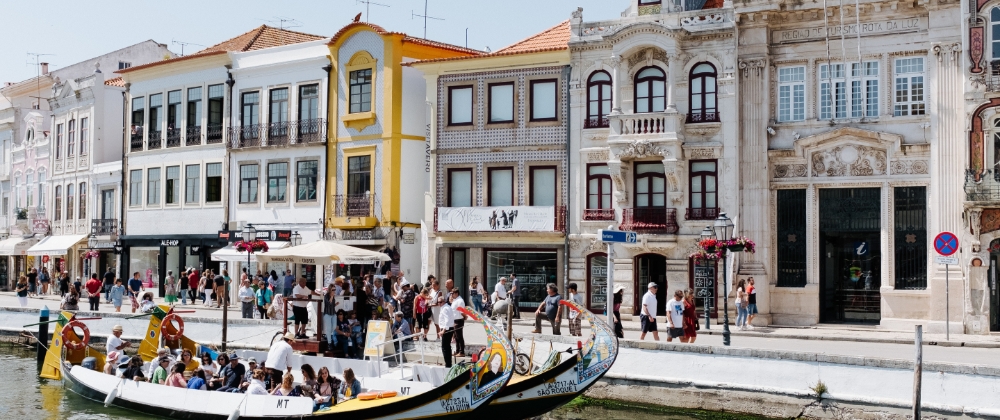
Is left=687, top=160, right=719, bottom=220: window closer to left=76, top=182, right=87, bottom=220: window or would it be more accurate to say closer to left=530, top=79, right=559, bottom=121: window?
left=530, top=79, right=559, bottom=121: window

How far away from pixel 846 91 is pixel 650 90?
583cm

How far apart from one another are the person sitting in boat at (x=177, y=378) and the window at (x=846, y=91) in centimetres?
1952

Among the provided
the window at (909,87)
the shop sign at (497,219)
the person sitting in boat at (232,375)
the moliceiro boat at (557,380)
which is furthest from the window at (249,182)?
the window at (909,87)

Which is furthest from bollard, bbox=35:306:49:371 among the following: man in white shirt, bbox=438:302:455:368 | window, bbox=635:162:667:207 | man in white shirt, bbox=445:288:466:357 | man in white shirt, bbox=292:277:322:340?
window, bbox=635:162:667:207

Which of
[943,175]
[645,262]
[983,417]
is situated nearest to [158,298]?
[645,262]

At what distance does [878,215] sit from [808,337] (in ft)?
17.2

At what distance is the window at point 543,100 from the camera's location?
3600 cm

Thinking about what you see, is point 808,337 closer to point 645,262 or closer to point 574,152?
point 645,262

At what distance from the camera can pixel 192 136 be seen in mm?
45281

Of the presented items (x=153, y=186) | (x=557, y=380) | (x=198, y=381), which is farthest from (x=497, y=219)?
(x=153, y=186)

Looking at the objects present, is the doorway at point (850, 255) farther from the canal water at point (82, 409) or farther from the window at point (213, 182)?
the window at point (213, 182)

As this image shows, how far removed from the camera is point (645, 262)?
1353 inches

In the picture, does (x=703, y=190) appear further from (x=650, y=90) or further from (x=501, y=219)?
(x=501, y=219)

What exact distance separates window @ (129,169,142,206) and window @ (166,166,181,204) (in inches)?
76.6
